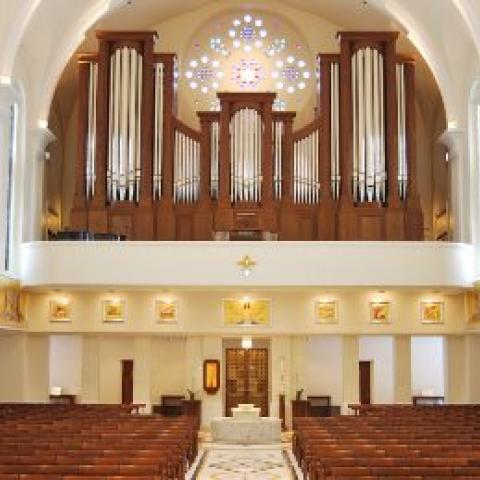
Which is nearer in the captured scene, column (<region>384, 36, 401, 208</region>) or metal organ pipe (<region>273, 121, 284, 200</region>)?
column (<region>384, 36, 401, 208</region>)

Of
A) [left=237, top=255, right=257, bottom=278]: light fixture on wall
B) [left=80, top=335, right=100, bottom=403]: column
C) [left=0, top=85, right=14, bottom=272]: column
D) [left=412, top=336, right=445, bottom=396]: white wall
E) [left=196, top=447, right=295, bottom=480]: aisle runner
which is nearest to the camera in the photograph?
[left=196, top=447, right=295, bottom=480]: aisle runner

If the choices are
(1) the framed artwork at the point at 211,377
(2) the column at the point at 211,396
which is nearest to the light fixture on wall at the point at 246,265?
(2) the column at the point at 211,396

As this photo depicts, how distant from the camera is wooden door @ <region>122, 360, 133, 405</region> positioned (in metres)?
29.2

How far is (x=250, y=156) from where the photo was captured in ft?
77.4

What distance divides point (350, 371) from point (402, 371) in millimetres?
1309

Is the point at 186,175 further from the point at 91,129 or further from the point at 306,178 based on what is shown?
the point at 306,178

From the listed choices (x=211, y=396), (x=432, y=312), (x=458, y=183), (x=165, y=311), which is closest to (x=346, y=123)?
(x=458, y=183)

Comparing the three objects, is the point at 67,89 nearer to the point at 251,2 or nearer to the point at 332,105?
the point at 251,2

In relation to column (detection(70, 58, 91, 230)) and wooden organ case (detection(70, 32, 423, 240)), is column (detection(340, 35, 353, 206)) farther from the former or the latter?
column (detection(70, 58, 91, 230))

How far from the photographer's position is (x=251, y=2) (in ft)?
88.7

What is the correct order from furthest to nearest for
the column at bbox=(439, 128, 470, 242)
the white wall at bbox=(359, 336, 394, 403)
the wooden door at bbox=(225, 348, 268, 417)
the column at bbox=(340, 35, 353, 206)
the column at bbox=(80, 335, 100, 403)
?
the white wall at bbox=(359, 336, 394, 403) < the wooden door at bbox=(225, 348, 268, 417) < the column at bbox=(80, 335, 100, 403) < the column at bbox=(340, 35, 353, 206) < the column at bbox=(439, 128, 470, 242)

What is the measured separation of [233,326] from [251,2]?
9.68 m

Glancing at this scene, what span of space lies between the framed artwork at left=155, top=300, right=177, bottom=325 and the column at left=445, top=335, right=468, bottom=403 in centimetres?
689

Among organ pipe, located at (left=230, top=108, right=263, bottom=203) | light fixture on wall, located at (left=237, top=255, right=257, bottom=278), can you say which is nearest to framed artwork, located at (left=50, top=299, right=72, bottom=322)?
light fixture on wall, located at (left=237, top=255, right=257, bottom=278)
